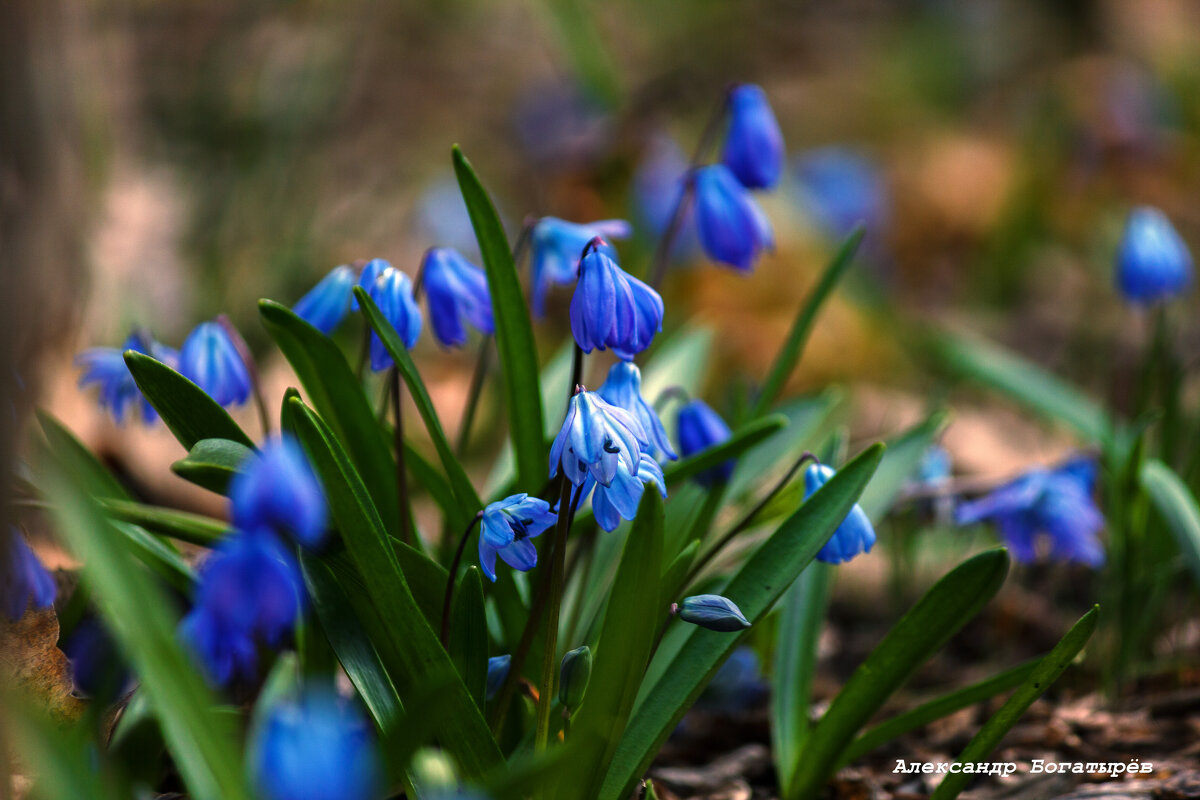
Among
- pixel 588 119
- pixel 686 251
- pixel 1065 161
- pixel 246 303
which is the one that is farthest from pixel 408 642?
pixel 1065 161

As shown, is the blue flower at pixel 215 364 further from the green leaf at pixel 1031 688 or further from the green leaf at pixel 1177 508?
the green leaf at pixel 1177 508

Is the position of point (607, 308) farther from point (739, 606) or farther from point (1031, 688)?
point (1031, 688)

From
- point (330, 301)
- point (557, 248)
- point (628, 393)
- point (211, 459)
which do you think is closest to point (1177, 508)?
point (628, 393)

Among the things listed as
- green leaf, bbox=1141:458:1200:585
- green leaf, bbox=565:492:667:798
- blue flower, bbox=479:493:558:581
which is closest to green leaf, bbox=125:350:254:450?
blue flower, bbox=479:493:558:581

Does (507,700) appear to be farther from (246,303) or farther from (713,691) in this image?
(246,303)

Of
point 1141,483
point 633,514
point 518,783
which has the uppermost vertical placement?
point 633,514

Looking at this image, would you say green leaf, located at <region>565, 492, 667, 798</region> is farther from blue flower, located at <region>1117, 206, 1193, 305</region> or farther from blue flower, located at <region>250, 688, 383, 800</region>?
blue flower, located at <region>1117, 206, 1193, 305</region>
